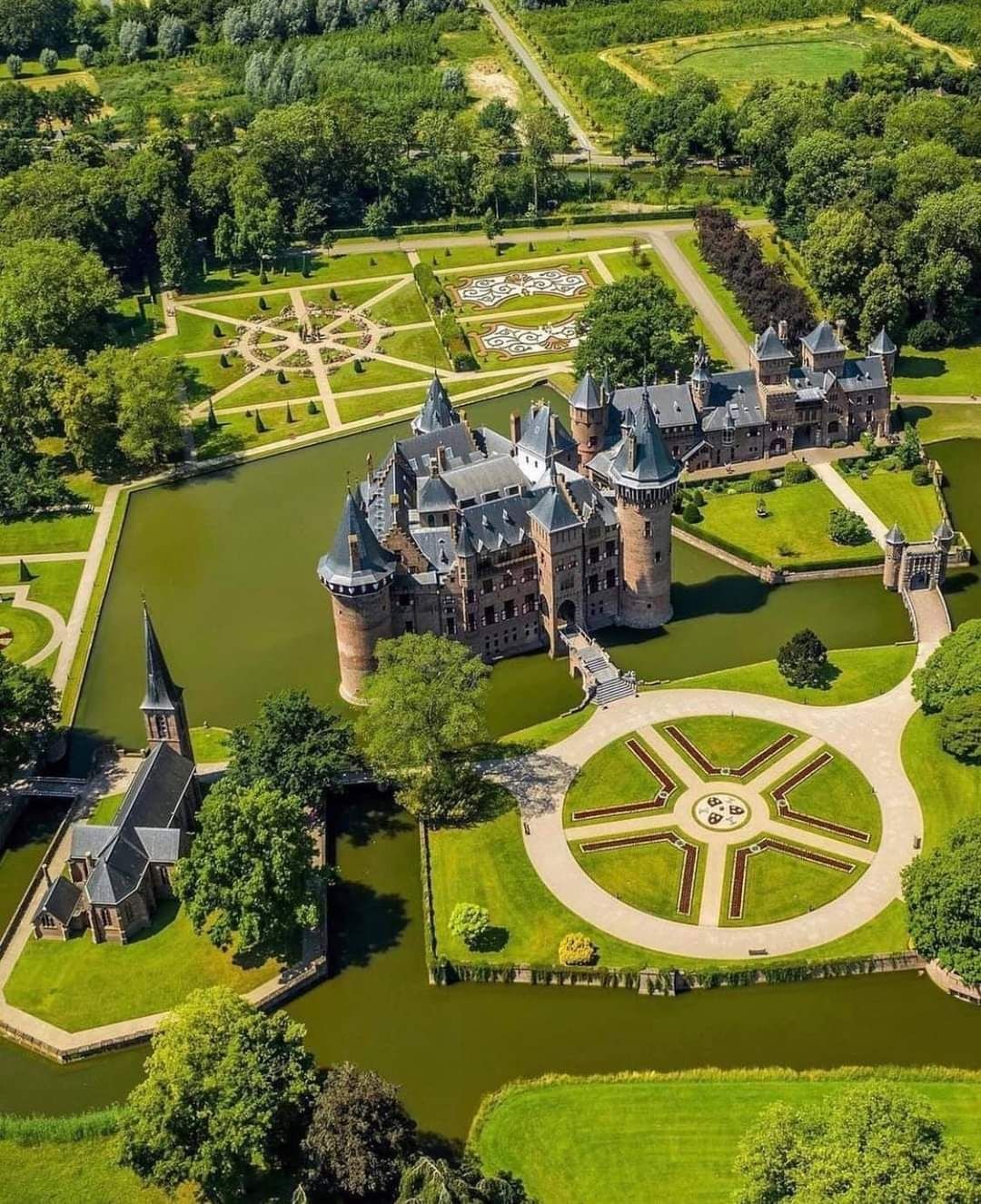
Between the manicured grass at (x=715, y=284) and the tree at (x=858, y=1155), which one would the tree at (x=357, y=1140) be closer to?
the tree at (x=858, y=1155)

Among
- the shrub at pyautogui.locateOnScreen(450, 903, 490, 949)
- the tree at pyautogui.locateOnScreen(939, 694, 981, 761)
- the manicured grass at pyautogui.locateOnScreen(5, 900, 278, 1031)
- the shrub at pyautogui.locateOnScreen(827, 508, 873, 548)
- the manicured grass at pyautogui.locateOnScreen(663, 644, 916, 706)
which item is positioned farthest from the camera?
the shrub at pyautogui.locateOnScreen(827, 508, 873, 548)

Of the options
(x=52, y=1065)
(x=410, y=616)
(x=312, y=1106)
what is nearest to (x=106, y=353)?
(x=410, y=616)

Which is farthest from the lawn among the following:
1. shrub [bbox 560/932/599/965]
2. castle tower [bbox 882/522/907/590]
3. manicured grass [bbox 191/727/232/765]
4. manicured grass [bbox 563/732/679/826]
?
castle tower [bbox 882/522/907/590]

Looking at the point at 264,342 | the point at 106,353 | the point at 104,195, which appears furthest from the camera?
the point at 104,195

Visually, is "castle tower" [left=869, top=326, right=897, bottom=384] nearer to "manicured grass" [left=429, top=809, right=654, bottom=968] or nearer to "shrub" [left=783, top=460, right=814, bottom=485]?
"shrub" [left=783, top=460, right=814, bottom=485]

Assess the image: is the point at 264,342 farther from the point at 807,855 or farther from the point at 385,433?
the point at 807,855
